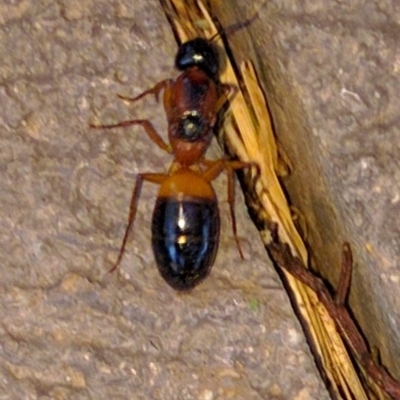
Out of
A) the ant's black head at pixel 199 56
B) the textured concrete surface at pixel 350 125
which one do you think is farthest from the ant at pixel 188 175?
the textured concrete surface at pixel 350 125

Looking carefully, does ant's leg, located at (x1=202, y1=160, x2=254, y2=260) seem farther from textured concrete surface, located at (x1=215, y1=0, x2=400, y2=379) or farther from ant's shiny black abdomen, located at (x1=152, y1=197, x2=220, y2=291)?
textured concrete surface, located at (x1=215, y1=0, x2=400, y2=379)

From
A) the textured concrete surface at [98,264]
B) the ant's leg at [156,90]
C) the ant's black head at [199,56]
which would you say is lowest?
the textured concrete surface at [98,264]

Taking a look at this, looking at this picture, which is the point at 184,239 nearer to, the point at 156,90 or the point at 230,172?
the point at 230,172

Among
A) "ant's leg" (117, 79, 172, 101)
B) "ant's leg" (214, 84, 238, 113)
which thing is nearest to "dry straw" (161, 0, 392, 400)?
"ant's leg" (214, 84, 238, 113)

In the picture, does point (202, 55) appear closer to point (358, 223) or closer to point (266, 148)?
point (266, 148)

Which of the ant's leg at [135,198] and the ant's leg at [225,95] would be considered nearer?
the ant's leg at [135,198]

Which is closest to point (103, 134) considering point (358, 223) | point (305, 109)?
point (305, 109)

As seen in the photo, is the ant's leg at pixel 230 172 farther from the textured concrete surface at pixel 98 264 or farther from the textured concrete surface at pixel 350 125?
the textured concrete surface at pixel 350 125
